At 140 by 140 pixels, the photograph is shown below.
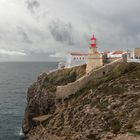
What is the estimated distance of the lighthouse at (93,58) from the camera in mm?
91500

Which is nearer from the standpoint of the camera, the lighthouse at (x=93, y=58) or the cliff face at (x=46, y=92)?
the cliff face at (x=46, y=92)

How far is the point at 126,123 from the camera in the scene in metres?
57.4

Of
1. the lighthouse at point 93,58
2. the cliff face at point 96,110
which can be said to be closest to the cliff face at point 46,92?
the cliff face at point 96,110

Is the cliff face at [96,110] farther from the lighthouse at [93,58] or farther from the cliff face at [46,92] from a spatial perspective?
the lighthouse at [93,58]

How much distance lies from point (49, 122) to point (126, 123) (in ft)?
72.0

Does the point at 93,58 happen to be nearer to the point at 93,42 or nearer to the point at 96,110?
the point at 93,42

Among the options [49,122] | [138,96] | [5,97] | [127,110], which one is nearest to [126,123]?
[127,110]

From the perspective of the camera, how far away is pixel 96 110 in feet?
211

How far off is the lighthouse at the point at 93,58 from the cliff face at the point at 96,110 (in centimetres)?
558

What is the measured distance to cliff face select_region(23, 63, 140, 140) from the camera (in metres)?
58.3

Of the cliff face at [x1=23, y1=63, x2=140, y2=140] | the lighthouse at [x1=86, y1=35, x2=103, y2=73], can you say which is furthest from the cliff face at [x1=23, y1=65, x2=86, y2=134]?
the lighthouse at [x1=86, y1=35, x2=103, y2=73]

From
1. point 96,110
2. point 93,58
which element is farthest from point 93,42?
point 96,110

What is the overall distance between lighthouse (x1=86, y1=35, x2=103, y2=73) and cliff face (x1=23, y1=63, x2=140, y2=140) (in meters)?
5.58

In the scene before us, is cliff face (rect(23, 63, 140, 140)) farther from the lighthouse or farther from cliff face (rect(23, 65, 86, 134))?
the lighthouse
